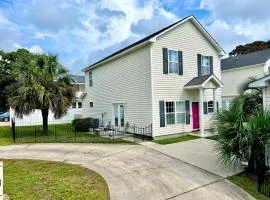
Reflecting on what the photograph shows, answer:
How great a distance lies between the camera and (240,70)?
Result: 109 ft

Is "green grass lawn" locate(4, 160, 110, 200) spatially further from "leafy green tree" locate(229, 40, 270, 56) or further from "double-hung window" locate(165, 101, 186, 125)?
"leafy green tree" locate(229, 40, 270, 56)

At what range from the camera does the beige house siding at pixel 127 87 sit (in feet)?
64.3

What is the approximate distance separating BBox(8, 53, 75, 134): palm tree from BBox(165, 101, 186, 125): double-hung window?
7.39m

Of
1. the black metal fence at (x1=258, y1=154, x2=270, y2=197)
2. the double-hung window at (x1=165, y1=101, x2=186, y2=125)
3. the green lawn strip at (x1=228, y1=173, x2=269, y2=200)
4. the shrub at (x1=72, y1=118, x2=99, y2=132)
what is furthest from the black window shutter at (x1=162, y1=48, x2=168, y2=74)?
the black metal fence at (x1=258, y1=154, x2=270, y2=197)

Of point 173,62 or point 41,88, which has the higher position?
point 173,62

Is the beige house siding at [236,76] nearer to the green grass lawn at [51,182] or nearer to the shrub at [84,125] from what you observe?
the shrub at [84,125]

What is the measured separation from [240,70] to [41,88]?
22460 mm

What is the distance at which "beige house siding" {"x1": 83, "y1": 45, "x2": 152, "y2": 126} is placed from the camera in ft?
64.3

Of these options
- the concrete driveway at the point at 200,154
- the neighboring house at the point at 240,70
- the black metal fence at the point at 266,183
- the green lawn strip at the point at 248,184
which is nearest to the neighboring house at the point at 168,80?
the concrete driveway at the point at 200,154

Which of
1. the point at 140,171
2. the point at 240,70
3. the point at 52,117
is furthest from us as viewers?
the point at 52,117

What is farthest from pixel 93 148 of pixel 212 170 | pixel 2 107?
pixel 2 107

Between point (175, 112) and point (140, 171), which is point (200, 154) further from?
point (175, 112)

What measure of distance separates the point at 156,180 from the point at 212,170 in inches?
105

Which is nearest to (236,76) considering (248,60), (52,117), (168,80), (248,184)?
(248,60)
